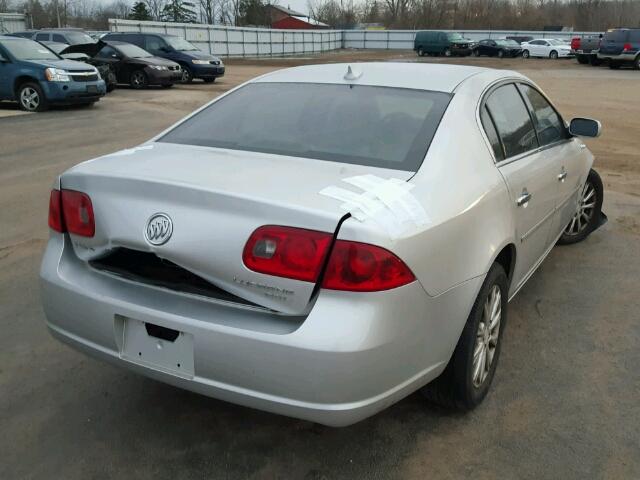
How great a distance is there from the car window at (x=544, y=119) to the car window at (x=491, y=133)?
2.62 ft

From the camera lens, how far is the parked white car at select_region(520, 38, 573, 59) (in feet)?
142

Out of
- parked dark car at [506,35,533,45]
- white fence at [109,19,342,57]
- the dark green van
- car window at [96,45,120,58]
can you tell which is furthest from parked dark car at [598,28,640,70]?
car window at [96,45,120,58]

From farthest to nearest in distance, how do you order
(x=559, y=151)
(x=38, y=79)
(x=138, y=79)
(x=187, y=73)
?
(x=187, y=73) → (x=138, y=79) → (x=38, y=79) → (x=559, y=151)

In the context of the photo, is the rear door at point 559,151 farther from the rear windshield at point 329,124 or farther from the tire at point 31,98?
the tire at point 31,98

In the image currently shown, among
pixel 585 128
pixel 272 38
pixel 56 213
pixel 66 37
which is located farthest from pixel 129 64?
pixel 272 38

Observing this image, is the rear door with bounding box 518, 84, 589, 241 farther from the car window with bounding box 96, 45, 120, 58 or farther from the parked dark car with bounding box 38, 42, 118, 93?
the car window with bounding box 96, 45, 120, 58

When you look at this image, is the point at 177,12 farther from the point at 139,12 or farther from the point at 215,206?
the point at 215,206

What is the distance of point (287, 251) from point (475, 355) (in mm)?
1192

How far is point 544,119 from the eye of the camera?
406cm

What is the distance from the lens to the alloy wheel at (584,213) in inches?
208

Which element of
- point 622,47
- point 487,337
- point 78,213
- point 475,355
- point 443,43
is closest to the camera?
point 78,213

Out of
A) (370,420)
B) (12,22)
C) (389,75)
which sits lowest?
(370,420)

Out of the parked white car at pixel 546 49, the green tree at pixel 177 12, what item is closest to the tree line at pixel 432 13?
the green tree at pixel 177 12

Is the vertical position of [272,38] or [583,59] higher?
[272,38]
